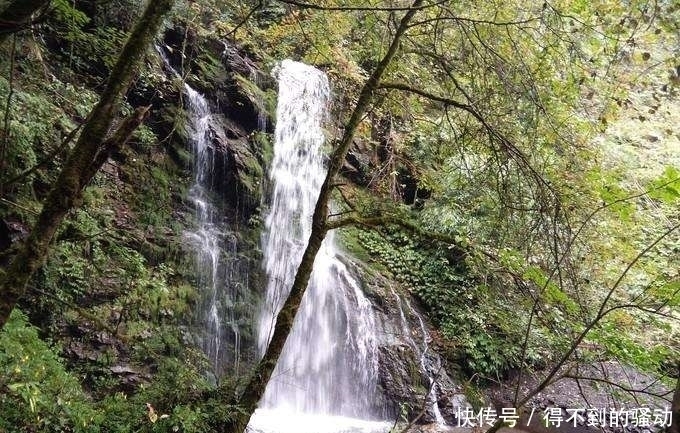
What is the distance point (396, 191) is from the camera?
532 centimetres

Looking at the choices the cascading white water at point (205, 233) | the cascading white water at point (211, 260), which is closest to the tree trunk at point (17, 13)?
the cascading white water at point (211, 260)

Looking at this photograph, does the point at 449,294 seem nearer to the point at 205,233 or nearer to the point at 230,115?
the point at 205,233

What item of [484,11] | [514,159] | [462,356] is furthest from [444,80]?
[462,356]

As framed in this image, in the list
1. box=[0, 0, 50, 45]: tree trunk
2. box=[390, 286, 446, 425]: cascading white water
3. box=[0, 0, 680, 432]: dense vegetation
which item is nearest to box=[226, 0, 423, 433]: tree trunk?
box=[0, 0, 680, 432]: dense vegetation

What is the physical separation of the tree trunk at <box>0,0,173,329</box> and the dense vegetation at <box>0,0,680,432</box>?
0.32 feet

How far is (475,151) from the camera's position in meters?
4.19

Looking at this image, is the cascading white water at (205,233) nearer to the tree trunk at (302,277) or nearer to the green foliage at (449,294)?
the green foliage at (449,294)

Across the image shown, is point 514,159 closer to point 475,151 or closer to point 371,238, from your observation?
point 475,151

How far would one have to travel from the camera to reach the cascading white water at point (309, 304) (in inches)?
356

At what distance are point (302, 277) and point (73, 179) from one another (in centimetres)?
196

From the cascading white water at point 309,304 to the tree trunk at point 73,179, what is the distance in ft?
21.8

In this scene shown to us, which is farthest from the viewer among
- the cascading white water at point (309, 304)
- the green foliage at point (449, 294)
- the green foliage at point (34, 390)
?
the green foliage at point (449, 294)

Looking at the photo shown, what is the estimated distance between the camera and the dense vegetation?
3.37 meters

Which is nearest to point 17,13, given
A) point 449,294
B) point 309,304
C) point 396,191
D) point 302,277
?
point 302,277
